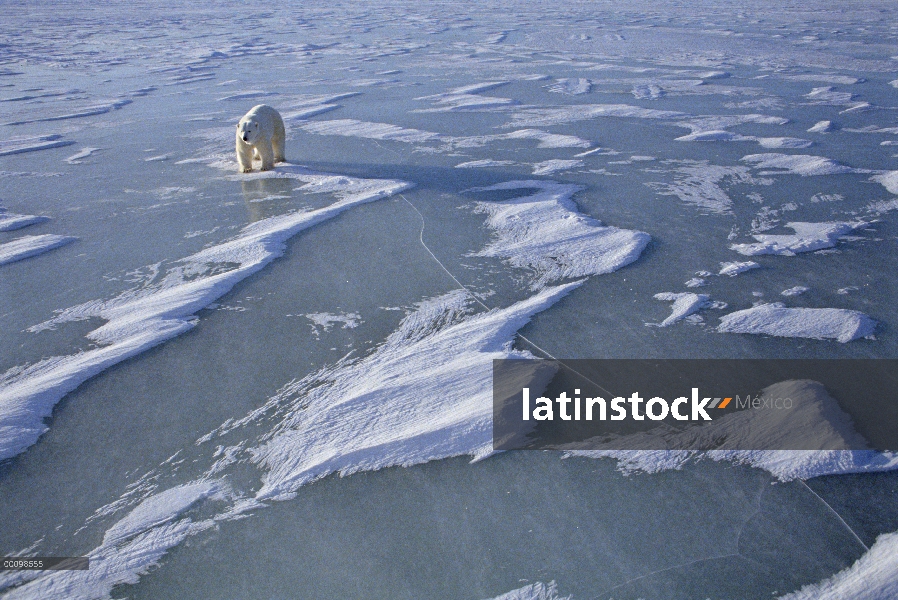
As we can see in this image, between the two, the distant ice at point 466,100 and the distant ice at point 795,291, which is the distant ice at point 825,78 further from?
the distant ice at point 795,291

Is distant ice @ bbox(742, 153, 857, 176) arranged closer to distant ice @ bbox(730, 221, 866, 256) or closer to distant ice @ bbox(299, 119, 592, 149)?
distant ice @ bbox(730, 221, 866, 256)

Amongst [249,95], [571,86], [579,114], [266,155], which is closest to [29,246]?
[266,155]

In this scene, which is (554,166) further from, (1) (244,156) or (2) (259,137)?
(1) (244,156)

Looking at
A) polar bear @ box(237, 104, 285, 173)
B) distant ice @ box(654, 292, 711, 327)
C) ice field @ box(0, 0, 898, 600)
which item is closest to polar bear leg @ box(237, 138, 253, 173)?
polar bear @ box(237, 104, 285, 173)

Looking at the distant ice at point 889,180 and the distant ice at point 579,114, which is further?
the distant ice at point 579,114

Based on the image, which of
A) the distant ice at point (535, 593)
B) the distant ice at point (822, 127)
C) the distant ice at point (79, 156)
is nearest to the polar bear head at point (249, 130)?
the distant ice at point (79, 156)
